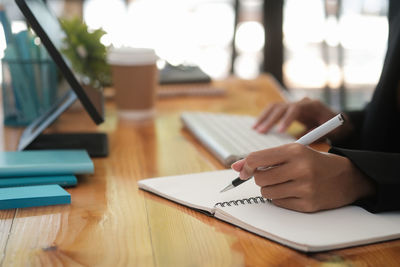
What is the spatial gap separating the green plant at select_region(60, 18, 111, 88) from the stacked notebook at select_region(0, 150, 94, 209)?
0.40m

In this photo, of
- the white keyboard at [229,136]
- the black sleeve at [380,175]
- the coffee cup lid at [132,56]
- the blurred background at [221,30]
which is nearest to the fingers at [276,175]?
the black sleeve at [380,175]

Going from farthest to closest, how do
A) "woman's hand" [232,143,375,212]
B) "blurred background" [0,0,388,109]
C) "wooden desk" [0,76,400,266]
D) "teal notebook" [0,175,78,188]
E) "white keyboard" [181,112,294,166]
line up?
"blurred background" [0,0,388,109] < "white keyboard" [181,112,294,166] < "teal notebook" [0,175,78,188] < "woman's hand" [232,143,375,212] < "wooden desk" [0,76,400,266]

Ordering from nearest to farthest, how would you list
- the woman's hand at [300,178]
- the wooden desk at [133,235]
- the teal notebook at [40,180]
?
the wooden desk at [133,235] < the woman's hand at [300,178] < the teal notebook at [40,180]

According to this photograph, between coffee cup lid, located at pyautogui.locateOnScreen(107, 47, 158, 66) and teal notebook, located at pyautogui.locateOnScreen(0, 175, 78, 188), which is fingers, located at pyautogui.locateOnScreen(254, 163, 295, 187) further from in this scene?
coffee cup lid, located at pyautogui.locateOnScreen(107, 47, 158, 66)

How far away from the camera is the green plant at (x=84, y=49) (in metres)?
1.32

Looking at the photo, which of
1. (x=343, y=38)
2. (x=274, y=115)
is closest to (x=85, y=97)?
(x=274, y=115)

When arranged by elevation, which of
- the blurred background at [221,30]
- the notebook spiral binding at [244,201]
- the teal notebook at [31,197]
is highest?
the teal notebook at [31,197]

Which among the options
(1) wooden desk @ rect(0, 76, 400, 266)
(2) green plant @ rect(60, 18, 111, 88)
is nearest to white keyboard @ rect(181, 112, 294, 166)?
(1) wooden desk @ rect(0, 76, 400, 266)

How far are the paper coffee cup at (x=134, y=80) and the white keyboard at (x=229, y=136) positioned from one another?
0.40 feet

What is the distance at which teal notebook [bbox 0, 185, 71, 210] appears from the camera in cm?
77

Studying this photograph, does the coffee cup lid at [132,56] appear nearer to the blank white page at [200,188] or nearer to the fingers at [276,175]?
the blank white page at [200,188]

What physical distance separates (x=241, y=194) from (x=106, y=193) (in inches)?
8.8

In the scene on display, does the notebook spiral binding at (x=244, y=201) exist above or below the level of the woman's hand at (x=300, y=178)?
below

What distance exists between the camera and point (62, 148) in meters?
1.05
